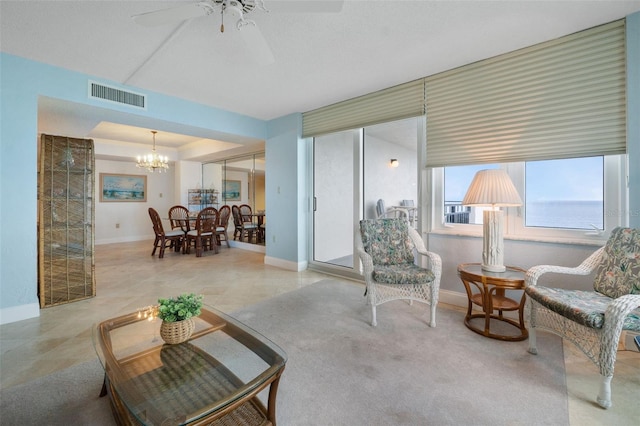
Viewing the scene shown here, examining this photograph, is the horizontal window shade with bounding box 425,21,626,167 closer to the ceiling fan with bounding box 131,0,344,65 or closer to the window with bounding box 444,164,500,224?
the window with bounding box 444,164,500,224

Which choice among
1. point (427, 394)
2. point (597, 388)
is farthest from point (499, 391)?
point (597, 388)

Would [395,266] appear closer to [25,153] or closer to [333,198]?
[333,198]

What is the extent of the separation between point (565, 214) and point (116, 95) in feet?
15.4

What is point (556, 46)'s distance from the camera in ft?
7.55

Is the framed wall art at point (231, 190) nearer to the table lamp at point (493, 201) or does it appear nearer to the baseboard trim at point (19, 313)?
the baseboard trim at point (19, 313)

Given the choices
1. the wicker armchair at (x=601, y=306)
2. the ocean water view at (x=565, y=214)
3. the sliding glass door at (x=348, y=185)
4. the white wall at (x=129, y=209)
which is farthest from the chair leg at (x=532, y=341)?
Result: the white wall at (x=129, y=209)

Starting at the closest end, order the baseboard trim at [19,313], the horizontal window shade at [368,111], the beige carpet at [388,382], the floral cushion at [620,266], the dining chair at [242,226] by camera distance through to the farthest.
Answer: the beige carpet at [388,382] → the floral cushion at [620,266] → the baseboard trim at [19,313] → the horizontal window shade at [368,111] → the dining chair at [242,226]

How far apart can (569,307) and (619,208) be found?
1.24 m

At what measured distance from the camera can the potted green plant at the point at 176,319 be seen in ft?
4.90

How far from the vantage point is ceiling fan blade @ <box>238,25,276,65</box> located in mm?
1771

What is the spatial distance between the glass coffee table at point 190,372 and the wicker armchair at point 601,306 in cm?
168

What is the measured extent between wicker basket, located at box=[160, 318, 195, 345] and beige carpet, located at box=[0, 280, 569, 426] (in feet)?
Result: 1.45

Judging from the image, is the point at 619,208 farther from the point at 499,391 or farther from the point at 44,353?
the point at 44,353

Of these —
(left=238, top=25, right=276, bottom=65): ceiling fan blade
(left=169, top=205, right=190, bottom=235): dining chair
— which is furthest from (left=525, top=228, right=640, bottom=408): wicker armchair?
(left=169, top=205, right=190, bottom=235): dining chair
